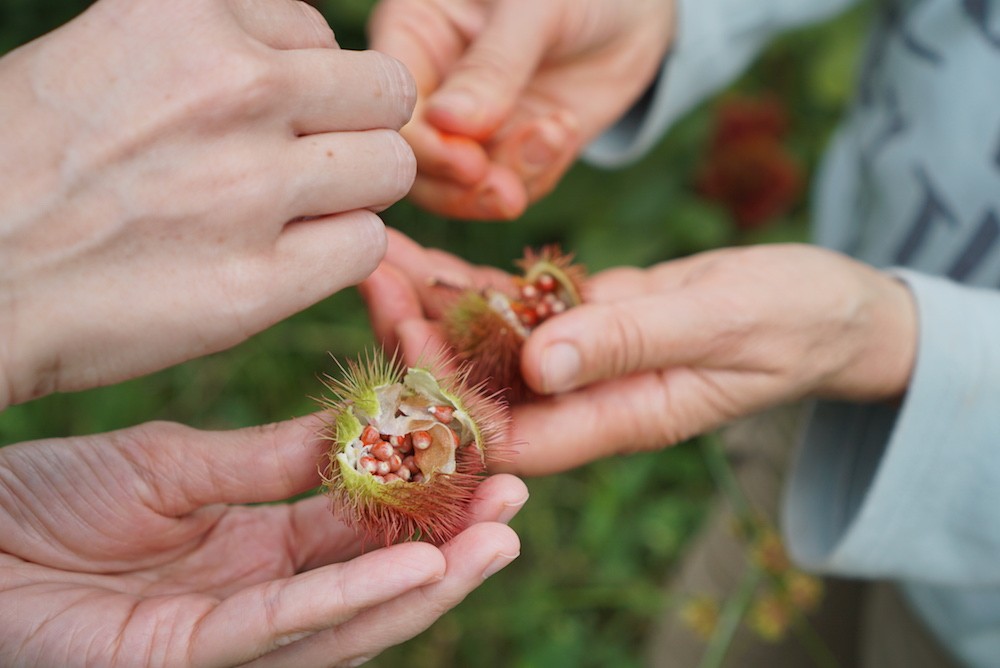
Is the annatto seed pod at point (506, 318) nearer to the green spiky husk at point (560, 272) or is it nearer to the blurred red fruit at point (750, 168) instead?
the green spiky husk at point (560, 272)

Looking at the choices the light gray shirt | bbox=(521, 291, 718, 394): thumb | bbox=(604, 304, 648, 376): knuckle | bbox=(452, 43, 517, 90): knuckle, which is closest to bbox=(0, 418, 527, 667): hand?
bbox=(521, 291, 718, 394): thumb

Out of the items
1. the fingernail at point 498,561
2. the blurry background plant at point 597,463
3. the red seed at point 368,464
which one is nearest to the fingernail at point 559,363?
the red seed at point 368,464

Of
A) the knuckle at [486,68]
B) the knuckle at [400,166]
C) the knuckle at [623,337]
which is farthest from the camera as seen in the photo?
the knuckle at [486,68]

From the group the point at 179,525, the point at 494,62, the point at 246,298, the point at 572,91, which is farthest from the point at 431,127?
the point at 179,525

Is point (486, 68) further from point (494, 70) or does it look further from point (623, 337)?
point (623, 337)

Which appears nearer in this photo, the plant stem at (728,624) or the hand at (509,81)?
the hand at (509,81)

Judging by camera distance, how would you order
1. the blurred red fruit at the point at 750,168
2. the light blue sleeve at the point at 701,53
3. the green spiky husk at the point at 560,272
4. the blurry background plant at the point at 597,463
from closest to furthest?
the green spiky husk at the point at 560,272 < the light blue sleeve at the point at 701,53 < the blurry background plant at the point at 597,463 < the blurred red fruit at the point at 750,168
